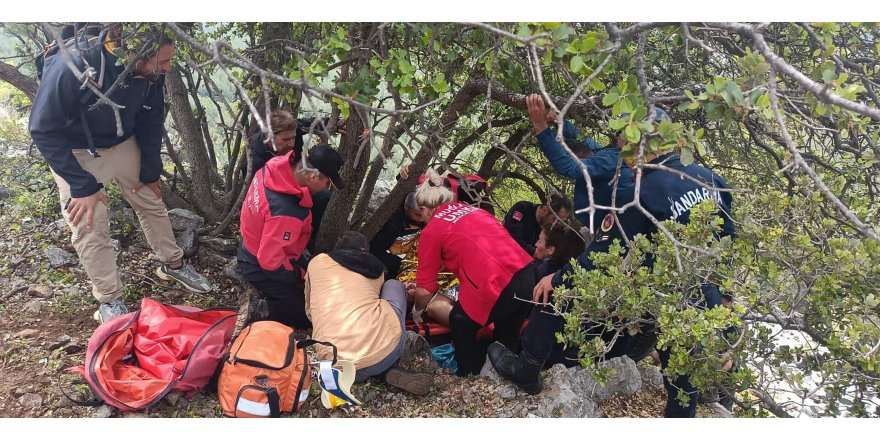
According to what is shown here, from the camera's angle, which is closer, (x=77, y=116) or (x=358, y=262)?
(x=77, y=116)

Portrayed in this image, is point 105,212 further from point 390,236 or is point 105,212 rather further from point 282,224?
point 390,236

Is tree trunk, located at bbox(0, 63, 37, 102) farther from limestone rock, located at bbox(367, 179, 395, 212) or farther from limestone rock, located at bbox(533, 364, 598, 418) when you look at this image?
limestone rock, located at bbox(533, 364, 598, 418)

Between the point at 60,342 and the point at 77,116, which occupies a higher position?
the point at 77,116

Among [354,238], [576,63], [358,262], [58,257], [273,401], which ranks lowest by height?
[58,257]

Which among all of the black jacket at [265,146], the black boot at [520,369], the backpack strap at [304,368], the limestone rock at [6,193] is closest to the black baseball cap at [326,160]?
the black jacket at [265,146]

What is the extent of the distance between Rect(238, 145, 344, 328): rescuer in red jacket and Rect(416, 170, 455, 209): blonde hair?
2.03 ft

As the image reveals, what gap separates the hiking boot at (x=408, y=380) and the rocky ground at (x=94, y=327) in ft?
Result: 0.35

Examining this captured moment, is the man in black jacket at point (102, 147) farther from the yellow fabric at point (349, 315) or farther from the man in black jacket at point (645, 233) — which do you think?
the man in black jacket at point (645, 233)

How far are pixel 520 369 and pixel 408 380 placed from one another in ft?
2.40

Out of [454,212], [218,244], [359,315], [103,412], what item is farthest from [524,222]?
[103,412]

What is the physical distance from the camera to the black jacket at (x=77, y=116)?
304 cm

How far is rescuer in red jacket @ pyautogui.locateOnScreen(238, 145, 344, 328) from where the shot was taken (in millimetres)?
3547

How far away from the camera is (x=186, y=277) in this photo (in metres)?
4.26
